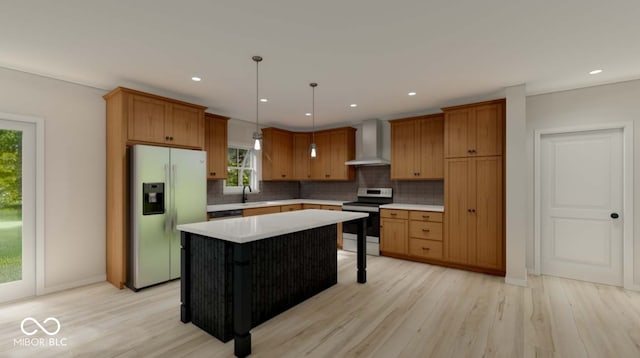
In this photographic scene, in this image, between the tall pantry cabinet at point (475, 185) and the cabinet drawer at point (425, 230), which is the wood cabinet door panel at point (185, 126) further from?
the tall pantry cabinet at point (475, 185)

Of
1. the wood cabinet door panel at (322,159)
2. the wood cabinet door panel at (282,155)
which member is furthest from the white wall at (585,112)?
the wood cabinet door panel at (282,155)

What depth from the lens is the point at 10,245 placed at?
10.5 feet

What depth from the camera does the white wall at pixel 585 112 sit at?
3.51m

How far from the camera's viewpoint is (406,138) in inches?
201

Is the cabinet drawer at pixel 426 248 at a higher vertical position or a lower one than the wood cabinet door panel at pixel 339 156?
lower

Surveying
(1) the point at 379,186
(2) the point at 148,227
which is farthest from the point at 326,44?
(1) the point at 379,186

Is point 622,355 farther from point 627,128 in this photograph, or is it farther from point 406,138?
point 406,138

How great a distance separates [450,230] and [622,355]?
2271 millimetres

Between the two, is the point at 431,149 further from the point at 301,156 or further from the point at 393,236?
the point at 301,156

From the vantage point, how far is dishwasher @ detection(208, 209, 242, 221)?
431cm

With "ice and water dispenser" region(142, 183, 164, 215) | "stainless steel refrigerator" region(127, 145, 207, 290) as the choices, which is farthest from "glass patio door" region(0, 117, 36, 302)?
"ice and water dispenser" region(142, 183, 164, 215)

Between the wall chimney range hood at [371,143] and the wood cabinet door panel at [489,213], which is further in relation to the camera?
the wall chimney range hood at [371,143]

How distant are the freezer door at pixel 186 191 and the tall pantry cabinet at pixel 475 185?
142 inches

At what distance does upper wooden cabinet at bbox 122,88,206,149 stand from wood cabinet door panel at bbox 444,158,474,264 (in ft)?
12.3
